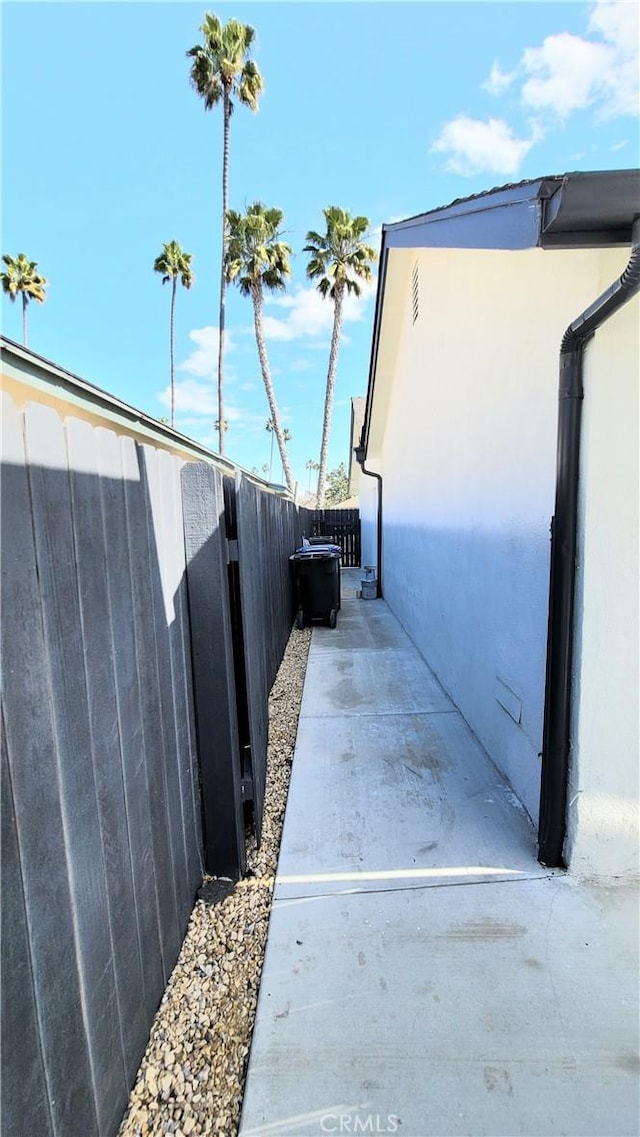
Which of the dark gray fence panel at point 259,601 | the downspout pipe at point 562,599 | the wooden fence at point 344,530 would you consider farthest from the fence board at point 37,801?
the wooden fence at point 344,530

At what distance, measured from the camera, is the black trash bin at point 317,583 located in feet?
22.9

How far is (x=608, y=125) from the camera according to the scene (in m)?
2.52

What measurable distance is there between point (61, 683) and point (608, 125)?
12.2 feet

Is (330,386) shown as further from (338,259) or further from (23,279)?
(23,279)

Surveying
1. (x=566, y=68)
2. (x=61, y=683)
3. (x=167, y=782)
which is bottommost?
(x=167, y=782)

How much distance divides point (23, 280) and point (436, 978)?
1413 inches

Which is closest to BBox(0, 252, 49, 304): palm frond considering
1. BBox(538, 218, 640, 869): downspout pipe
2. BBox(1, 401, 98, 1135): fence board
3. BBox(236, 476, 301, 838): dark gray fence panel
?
BBox(236, 476, 301, 838): dark gray fence panel

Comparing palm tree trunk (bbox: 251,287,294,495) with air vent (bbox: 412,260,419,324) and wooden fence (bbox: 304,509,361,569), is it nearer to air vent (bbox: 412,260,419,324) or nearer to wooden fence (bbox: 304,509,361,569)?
wooden fence (bbox: 304,509,361,569)

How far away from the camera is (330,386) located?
17.9 m

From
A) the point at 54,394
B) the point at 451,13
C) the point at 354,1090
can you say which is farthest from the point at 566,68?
the point at 354,1090

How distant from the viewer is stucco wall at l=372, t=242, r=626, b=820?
99.1 inches

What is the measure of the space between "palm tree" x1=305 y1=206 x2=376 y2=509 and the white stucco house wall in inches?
565

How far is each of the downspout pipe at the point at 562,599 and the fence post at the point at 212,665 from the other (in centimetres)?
153

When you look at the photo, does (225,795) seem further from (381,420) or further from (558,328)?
(381,420)
